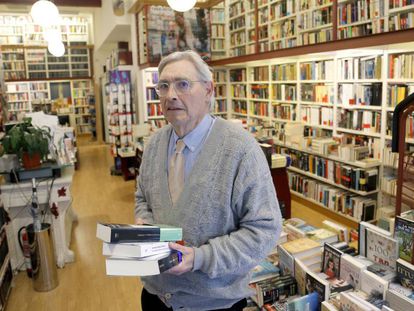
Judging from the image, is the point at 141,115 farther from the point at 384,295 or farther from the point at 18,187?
the point at 384,295

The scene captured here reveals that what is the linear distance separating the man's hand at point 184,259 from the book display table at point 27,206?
9.22ft

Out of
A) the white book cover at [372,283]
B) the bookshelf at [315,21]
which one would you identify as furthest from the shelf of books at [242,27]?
the white book cover at [372,283]

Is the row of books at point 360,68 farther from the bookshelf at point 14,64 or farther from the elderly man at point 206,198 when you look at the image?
the bookshelf at point 14,64

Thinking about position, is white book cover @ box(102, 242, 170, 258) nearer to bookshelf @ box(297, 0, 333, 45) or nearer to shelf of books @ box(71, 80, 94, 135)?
bookshelf @ box(297, 0, 333, 45)

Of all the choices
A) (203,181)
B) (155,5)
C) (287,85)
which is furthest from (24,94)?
(203,181)

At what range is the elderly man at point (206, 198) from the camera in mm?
1223

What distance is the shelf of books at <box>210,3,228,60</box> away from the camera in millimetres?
7875

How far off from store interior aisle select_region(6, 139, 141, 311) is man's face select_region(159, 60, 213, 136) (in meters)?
2.30

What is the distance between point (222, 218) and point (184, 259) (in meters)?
0.19

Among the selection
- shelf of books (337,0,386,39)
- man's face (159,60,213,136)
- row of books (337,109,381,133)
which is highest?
shelf of books (337,0,386,39)

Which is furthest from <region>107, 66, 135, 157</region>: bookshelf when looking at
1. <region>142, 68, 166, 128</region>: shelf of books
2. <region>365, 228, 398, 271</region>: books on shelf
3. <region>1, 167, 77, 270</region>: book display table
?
<region>365, 228, 398, 271</region>: books on shelf

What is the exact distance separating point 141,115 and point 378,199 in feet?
15.2

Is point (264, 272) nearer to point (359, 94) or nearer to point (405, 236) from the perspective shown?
point (405, 236)

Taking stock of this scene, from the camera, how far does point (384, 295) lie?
5.53 ft
